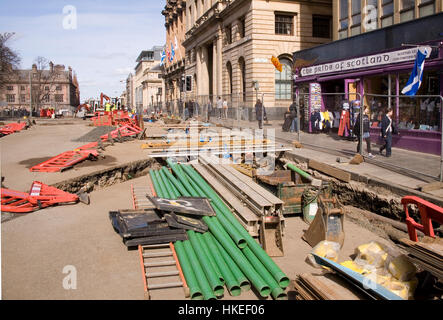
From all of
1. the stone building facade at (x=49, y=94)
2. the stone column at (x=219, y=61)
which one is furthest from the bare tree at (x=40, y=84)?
the stone column at (x=219, y=61)

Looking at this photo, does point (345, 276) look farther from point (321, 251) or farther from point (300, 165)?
point (300, 165)

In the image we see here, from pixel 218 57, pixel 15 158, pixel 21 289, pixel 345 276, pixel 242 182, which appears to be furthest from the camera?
pixel 218 57

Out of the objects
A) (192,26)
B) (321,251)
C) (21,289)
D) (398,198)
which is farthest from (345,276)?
(192,26)

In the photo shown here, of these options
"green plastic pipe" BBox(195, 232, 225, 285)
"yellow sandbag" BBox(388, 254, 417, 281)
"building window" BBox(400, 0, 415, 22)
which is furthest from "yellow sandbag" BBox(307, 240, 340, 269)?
"building window" BBox(400, 0, 415, 22)

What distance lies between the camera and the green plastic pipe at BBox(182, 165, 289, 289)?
553cm

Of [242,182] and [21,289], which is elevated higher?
[242,182]

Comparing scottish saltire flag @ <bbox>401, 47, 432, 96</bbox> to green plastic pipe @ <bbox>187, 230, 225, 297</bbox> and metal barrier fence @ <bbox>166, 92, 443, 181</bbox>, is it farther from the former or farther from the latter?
green plastic pipe @ <bbox>187, 230, 225, 297</bbox>

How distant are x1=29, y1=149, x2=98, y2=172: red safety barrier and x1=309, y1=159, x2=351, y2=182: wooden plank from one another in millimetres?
7628

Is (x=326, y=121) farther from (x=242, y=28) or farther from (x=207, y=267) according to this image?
(x=242, y=28)

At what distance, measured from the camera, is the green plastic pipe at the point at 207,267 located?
17.5 feet

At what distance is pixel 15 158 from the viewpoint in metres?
15.1

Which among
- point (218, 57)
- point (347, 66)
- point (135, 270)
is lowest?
point (135, 270)

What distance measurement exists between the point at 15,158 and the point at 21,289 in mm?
11311

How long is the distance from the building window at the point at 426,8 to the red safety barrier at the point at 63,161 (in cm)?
1378
